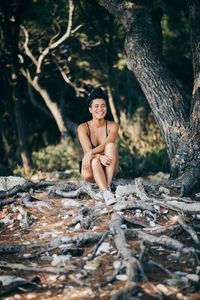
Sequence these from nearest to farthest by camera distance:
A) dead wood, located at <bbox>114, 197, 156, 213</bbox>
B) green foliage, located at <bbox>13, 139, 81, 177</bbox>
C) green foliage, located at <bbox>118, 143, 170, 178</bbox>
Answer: dead wood, located at <bbox>114, 197, 156, 213</bbox>, green foliage, located at <bbox>118, 143, 170, 178</bbox>, green foliage, located at <bbox>13, 139, 81, 177</bbox>

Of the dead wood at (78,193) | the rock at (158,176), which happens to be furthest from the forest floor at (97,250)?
the rock at (158,176)

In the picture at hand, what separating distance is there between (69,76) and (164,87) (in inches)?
268

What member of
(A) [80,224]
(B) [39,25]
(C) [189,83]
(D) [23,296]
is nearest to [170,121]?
(A) [80,224]

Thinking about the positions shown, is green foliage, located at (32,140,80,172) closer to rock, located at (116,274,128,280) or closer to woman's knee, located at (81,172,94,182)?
woman's knee, located at (81,172,94,182)

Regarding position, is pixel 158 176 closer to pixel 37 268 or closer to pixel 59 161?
pixel 59 161

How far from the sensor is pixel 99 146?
13.7 feet

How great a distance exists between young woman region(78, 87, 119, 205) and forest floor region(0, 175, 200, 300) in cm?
30

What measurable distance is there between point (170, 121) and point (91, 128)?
1213 millimetres

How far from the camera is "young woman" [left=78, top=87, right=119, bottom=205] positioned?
388cm

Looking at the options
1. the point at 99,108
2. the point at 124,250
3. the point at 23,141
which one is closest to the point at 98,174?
the point at 99,108

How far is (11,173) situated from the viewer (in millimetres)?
8055

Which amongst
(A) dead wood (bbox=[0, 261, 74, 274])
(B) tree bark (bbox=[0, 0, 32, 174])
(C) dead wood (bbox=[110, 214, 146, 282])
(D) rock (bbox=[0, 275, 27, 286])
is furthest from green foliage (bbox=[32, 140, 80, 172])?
(D) rock (bbox=[0, 275, 27, 286])

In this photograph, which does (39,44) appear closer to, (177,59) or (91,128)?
(177,59)

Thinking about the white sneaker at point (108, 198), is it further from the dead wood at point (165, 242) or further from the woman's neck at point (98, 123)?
the woman's neck at point (98, 123)
